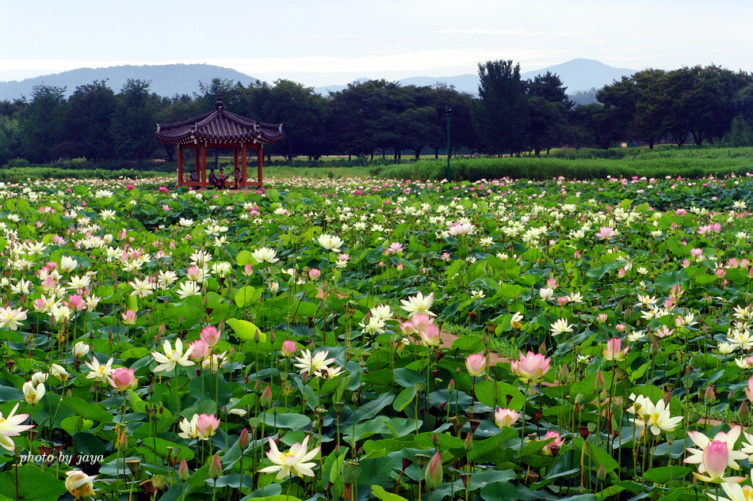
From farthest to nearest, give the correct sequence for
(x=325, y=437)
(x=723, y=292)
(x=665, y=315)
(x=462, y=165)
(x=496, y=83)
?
1. (x=496, y=83)
2. (x=462, y=165)
3. (x=723, y=292)
4. (x=665, y=315)
5. (x=325, y=437)

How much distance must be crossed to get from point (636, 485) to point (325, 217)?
290 inches

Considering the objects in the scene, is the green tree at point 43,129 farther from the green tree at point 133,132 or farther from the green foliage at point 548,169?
the green foliage at point 548,169

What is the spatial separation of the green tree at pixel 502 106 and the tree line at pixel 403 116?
0.07 metres

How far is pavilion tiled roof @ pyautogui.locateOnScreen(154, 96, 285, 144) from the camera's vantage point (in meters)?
17.0

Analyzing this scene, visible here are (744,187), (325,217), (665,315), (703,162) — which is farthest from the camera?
(703,162)

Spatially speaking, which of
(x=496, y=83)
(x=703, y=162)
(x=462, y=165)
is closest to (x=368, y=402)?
(x=462, y=165)

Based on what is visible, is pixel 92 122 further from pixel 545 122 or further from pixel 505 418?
pixel 505 418

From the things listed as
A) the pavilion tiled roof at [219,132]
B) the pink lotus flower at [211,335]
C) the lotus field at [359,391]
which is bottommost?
the lotus field at [359,391]

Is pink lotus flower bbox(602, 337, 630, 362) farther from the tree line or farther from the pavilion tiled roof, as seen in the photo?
the tree line

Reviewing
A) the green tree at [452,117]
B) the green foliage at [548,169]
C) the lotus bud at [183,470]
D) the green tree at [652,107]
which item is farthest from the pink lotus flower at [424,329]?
the green tree at [652,107]

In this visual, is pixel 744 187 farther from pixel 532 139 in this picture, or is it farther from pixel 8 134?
pixel 8 134

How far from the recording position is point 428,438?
1.66m

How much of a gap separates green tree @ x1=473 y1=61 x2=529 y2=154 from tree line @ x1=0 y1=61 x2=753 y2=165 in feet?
0.22

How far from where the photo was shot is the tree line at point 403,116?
44344 mm
